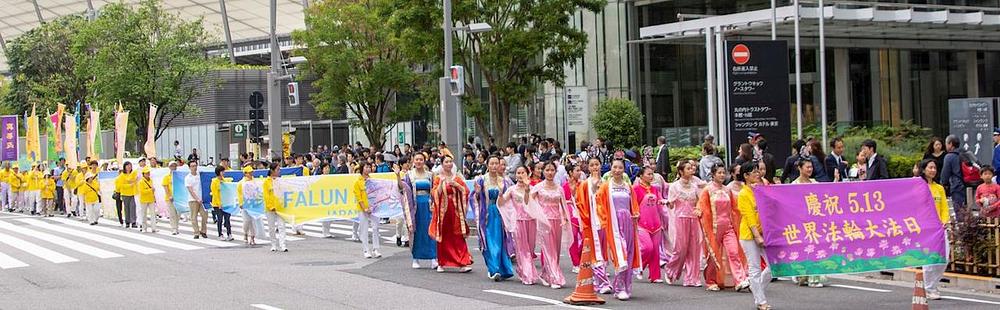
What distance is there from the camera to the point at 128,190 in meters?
28.3

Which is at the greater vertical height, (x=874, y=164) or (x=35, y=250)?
(x=874, y=164)

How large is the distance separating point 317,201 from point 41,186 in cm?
1703

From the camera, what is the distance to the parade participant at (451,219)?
17297mm

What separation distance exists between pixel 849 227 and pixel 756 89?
10.2 m

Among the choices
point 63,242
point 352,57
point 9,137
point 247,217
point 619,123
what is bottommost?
point 63,242

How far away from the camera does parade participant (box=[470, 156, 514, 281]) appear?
1617 centimetres

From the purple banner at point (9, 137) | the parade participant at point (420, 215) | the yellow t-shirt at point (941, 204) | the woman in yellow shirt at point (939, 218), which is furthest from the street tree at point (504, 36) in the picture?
the yellow t-shirt at point (941, 204)

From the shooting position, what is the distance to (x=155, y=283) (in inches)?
642

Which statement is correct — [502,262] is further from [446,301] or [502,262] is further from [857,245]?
[857,245]

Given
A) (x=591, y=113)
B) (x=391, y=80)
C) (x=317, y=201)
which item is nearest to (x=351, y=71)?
(x=391, y=80)

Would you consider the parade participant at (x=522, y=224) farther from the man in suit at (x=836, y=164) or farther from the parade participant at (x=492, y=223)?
the man in suit at (x=836, y=164)

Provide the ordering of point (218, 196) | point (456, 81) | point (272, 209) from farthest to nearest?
1. point (456, 81)
2. point (218, 196)
3. point (272, 209)

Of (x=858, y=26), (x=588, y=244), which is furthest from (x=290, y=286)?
(x=858, y=26)

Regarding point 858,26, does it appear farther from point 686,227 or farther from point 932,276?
point 932,276
